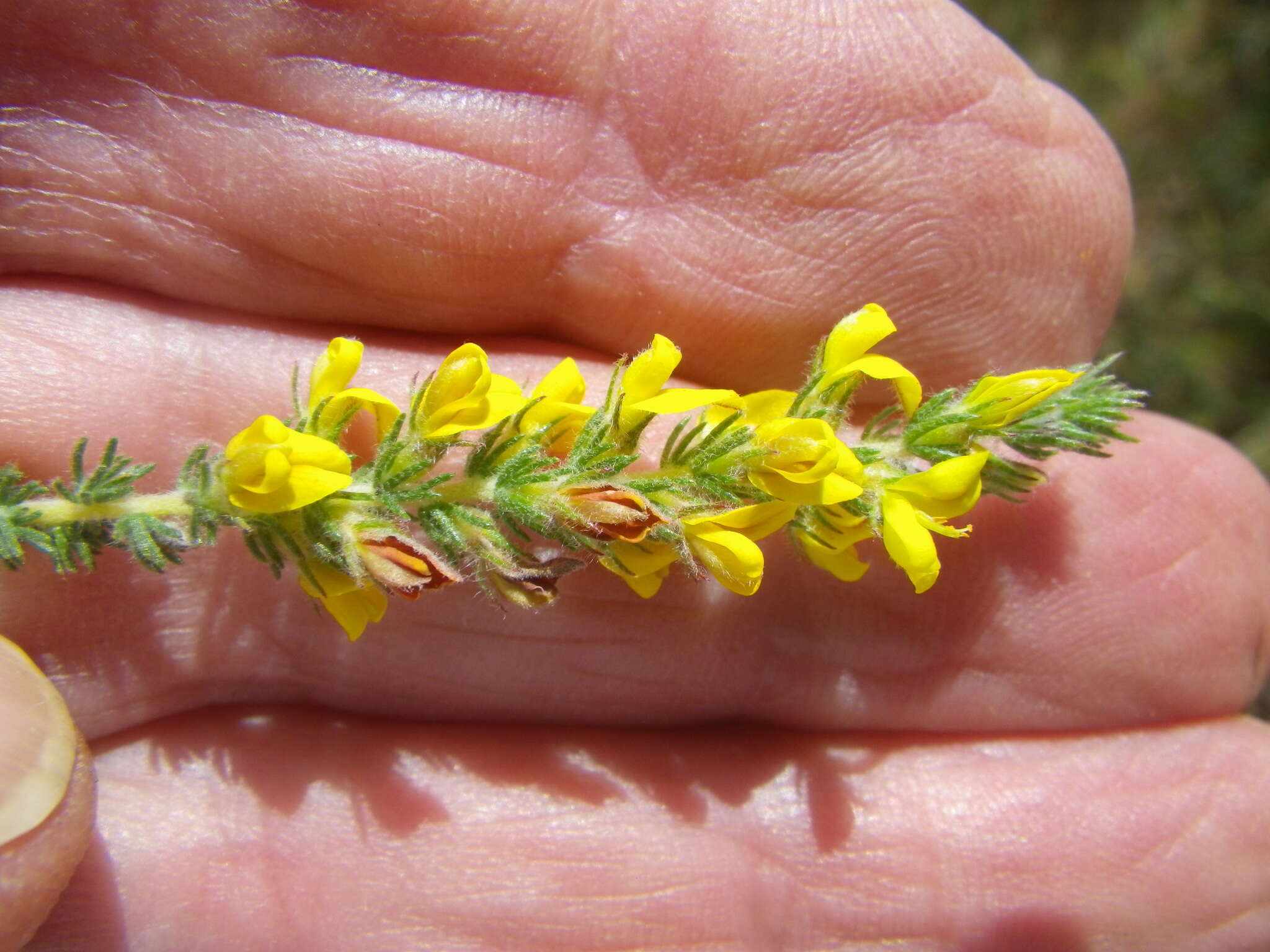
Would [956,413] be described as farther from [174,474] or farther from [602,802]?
[174,474]

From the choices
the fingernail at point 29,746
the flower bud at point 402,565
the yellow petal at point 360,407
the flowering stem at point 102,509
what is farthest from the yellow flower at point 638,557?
the fingernail at point 29,746

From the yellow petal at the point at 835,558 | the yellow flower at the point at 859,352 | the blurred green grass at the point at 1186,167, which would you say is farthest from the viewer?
the blurred green grass at the point at 1186,167

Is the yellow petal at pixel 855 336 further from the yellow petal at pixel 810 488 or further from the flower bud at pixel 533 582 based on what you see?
the flower bud at pixel 533 582

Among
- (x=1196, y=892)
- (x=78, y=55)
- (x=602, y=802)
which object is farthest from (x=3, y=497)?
(x=1196, y=892)

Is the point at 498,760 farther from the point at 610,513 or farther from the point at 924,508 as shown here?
the point at 924,508

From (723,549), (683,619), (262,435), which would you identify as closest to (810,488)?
(723,549)
